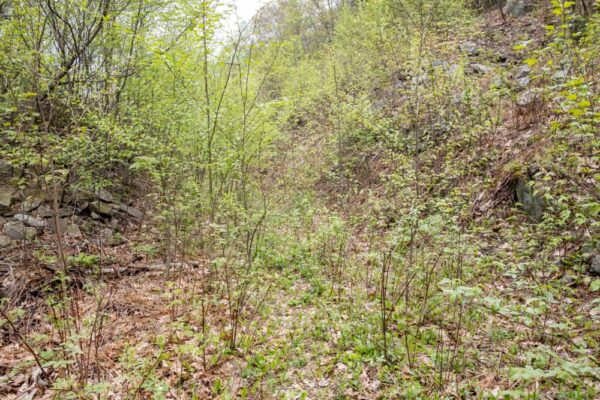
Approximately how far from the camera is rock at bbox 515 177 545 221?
209 inches

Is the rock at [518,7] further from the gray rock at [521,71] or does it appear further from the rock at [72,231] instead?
the rock at [72,231]

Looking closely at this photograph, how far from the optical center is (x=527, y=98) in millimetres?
7375

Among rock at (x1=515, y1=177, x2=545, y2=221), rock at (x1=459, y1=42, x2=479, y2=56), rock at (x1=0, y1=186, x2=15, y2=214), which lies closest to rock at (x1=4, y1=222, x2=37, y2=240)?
Result: rock at (x1=0, y1=186, x2=15, y2=214)

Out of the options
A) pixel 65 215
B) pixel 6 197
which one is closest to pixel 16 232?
pixel 65 215

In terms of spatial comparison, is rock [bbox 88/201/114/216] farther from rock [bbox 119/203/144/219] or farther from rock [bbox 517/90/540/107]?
rock [bbox 517/90/540/107]

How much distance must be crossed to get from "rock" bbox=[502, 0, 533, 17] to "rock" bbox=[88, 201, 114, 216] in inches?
624

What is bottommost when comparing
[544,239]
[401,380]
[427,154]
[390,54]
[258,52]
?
[401,380]

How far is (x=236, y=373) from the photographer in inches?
138

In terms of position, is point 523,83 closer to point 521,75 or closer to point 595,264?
point 521,75

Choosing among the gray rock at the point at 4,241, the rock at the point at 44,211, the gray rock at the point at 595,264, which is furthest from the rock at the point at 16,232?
the gray rock at the point at 595,264

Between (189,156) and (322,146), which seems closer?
(189,156)

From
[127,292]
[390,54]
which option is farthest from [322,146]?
[127,292]

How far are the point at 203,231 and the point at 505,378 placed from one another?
16.4 feet

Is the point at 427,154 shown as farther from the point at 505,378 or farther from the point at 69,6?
the point at 69,6
